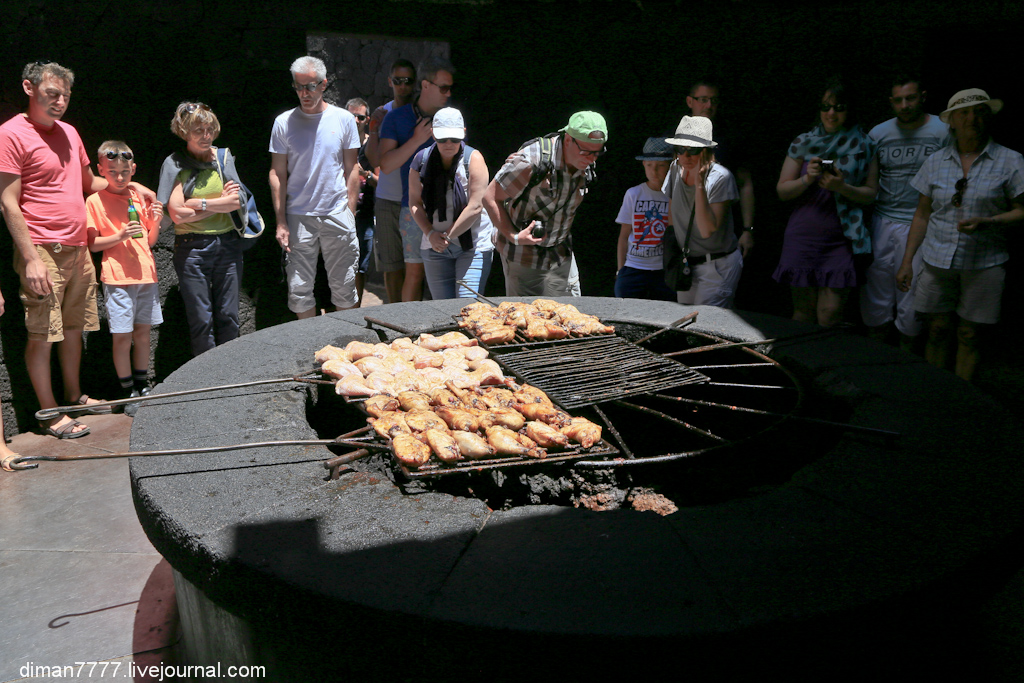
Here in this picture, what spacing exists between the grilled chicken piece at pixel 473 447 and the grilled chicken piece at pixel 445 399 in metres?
0.32

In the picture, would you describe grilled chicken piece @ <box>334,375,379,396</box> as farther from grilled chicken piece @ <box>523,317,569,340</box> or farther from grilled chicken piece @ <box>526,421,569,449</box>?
grilled chicken piece @ <box>523,317,569,340</box>

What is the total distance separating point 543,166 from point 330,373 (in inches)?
77.0

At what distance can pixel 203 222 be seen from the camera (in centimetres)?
521

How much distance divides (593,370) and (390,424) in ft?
3.50

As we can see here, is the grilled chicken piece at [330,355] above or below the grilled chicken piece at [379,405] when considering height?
above

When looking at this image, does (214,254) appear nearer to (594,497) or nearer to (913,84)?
(594,497)

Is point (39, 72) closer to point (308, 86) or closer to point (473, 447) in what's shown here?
point (308, 86)

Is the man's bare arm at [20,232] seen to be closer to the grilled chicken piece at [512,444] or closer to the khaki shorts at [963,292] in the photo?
the grilled chicken piece at [512,444]

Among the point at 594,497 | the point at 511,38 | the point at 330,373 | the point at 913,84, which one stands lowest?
the point at 594,497

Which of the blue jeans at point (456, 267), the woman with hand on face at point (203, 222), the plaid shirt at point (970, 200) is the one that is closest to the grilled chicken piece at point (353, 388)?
the blue jeans at point (456, 267)

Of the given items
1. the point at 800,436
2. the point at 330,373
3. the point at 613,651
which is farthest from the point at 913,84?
the point at 613,651

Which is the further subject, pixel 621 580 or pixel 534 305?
pixel 534 305

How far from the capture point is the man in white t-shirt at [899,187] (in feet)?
16.4

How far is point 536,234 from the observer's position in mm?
4414
